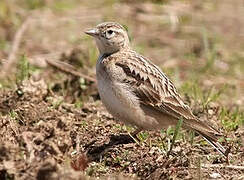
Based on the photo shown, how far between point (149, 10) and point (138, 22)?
0.67 metres

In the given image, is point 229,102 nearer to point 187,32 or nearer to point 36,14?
point 187,32

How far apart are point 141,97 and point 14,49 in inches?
188

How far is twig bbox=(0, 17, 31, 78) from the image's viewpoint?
10.7m

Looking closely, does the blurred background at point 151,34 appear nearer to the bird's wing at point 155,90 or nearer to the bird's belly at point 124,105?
the bird's wing at point 155,90

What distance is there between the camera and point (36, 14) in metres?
13.6

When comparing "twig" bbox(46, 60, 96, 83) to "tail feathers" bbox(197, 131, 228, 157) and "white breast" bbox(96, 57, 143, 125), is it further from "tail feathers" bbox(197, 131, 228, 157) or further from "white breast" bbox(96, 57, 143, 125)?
"tail feathers" bbox(197, 131, 228, 157)

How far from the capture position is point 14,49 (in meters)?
11.6

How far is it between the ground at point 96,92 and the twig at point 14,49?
0.02 metres

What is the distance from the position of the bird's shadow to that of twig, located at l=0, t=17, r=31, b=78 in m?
3.46

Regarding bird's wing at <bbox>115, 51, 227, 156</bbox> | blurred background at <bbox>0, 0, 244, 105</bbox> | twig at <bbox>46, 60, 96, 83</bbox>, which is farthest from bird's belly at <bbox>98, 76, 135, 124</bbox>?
blurred background at <bbox>0, 0, 244, 105</bbox>

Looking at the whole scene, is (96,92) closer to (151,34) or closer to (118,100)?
(118,100)

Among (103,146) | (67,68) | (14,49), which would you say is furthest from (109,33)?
(14,49)

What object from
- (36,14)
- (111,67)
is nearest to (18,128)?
(111,67)

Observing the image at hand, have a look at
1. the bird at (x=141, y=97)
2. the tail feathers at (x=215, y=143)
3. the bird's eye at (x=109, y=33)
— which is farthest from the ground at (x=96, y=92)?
the bird's eye at (x=109, y=33)
